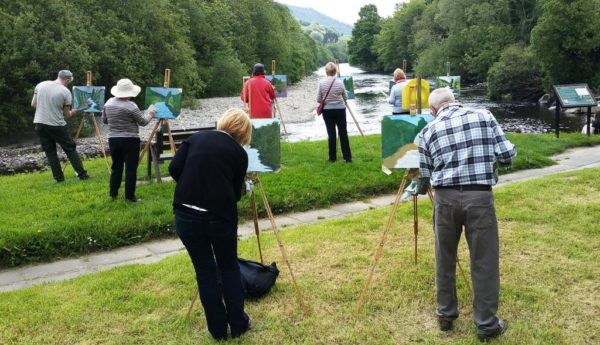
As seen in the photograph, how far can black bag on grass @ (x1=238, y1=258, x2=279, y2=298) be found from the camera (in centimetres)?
526

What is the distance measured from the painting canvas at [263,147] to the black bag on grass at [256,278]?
0.99 metres

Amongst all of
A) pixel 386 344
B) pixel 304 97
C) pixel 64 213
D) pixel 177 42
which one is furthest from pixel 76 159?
pixel 304 97

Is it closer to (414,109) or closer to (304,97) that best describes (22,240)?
(414,109)

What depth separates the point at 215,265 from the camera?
174 inches

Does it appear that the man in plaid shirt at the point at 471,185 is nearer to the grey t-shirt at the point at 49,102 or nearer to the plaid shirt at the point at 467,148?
the plaid shirt at the point at 467,148

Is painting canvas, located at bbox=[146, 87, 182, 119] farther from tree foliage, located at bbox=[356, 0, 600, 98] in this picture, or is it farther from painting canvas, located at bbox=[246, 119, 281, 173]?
tree foliage, located at bbox=[356, 0, 600, 98]

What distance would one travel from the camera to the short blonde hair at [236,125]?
14.2 ft

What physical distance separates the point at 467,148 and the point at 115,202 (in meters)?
5.92

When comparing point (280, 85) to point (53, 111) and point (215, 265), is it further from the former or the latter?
point (215, 265)

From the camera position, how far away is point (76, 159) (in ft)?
32.9

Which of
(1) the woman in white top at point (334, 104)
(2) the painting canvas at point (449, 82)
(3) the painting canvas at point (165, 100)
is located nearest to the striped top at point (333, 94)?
(1) the woman in white top at point (334, 104)

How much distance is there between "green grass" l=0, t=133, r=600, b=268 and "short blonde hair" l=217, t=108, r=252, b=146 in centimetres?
369

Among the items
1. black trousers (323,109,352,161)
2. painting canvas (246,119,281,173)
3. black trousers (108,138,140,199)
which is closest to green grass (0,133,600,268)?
black trousers (108,138,140,199)

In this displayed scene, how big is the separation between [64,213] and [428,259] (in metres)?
5.15
